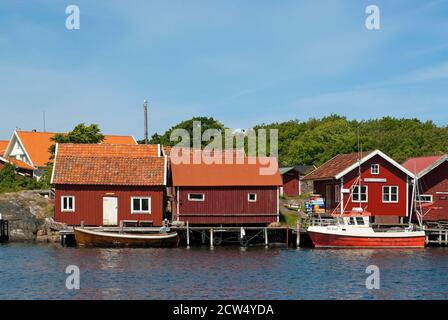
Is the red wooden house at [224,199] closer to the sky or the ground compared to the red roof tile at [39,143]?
closer to the ground

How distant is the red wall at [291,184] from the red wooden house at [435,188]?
2302 centimetres

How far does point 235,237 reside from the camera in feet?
185

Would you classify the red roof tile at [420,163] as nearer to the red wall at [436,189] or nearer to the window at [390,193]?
the red wall at [436,189]

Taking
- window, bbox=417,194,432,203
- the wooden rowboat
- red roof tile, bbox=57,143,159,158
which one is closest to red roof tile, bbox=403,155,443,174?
window, bbox=417,194,432,203

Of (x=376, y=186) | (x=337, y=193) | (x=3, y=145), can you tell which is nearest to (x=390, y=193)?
(x=376, y=186)

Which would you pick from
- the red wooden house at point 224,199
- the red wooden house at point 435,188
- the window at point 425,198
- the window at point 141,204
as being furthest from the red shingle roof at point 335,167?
the window at point 141,204

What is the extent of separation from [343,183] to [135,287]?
26.6 meters

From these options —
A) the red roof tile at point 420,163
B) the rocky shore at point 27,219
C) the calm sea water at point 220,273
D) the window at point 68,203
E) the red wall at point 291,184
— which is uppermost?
the red roof tile at point 420,163

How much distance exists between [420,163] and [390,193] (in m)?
5.07

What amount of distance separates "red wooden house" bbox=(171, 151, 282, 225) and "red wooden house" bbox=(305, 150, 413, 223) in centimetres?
525

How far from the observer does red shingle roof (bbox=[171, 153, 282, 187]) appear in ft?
181

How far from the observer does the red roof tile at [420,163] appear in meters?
58.3
